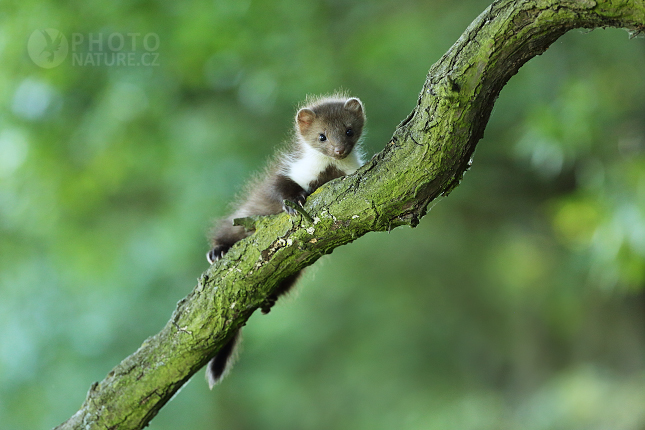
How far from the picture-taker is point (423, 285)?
13.6 metres

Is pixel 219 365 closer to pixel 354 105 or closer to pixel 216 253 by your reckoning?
pixel 216 253

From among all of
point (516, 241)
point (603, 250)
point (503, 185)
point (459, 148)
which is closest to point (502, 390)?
point (516, 241)

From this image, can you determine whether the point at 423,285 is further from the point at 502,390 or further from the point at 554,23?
the point at 554,23

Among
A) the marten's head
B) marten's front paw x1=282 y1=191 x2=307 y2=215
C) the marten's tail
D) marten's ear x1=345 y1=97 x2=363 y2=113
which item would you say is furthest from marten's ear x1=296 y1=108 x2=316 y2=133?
the marten's tail

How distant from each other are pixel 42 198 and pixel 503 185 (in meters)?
5.71

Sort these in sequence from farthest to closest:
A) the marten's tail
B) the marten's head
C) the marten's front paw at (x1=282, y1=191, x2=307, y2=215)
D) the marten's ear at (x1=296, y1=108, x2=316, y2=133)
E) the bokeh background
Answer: the bokeh background, the marten's ear at (x1=296, y1=108, x2=316, y2=133), the marten's head, the marten's tail, the marten's front paw at (x1=282, y1=191, x2=307, y2=215)

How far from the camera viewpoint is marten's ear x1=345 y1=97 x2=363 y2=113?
4.83m

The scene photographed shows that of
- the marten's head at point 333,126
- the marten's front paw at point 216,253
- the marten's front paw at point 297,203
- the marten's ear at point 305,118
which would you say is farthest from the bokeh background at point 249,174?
the marten's front paw at point 297,203

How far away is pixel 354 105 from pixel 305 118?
365mm

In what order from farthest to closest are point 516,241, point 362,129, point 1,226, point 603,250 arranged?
point 516,241 < point 1,226 < point 603,250 < point 362,129

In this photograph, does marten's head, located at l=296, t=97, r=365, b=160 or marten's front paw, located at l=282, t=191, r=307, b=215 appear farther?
marten's head, located at l=296, t=97, r=365, b=160

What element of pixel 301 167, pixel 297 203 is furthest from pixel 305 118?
pixel 297 203

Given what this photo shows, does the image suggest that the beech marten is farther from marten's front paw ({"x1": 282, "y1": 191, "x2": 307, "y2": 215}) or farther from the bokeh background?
the bokeh background

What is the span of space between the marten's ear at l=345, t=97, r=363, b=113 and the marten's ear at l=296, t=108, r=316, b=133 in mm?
256
